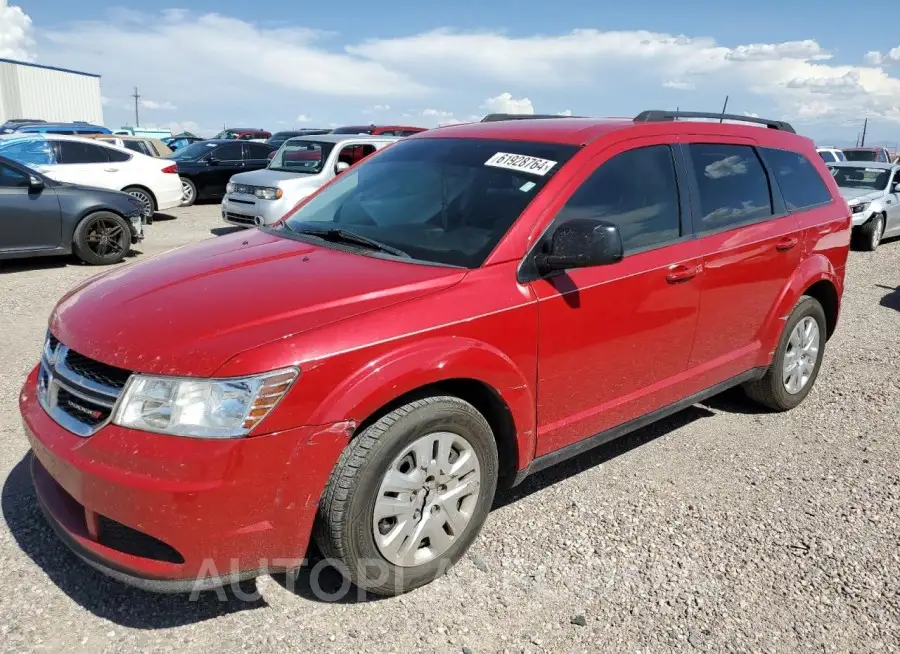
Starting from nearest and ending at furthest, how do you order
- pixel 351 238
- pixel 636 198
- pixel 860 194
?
1. pixel 351 238
2. pixel 636 198
3. pixel 860 194

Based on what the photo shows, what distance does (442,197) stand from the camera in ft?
11.3

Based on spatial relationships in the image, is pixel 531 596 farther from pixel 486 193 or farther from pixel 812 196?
pixel 812 196

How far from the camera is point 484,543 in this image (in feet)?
10.6

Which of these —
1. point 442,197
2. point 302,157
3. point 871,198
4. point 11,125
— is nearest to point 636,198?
point 442,197

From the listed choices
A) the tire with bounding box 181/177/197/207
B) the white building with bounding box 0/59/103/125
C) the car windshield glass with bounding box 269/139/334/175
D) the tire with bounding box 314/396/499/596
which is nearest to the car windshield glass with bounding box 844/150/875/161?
the car windshield glass with bounding box 269/139/334/175

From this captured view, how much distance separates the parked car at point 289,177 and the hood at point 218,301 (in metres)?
7.95

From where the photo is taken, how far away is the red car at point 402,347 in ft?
7.73

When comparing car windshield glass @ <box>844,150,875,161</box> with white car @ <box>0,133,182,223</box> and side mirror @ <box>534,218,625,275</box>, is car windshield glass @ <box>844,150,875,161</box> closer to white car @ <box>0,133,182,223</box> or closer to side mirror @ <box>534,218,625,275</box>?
white car @ <box>0,133,182,223</box>

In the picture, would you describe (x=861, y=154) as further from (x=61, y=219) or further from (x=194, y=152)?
(x=61, y=219)

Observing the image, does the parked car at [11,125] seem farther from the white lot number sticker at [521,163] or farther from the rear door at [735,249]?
the rear door at [735,249]

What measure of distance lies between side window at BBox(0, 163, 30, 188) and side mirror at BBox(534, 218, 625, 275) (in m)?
7.89

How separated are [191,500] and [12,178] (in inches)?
Result: 314

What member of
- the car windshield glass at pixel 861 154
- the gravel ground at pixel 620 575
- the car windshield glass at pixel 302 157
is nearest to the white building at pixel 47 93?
the car windshield glass at pixel 302 157

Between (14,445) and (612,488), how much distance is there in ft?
10.5
